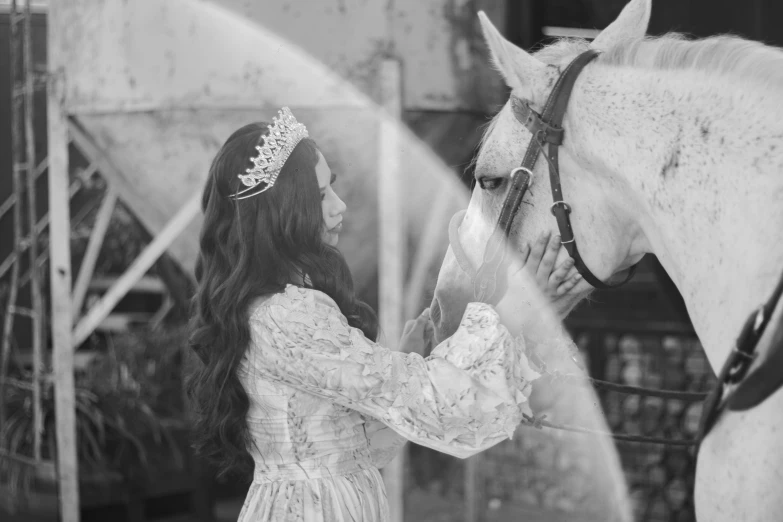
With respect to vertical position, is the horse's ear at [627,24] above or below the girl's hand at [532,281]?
above

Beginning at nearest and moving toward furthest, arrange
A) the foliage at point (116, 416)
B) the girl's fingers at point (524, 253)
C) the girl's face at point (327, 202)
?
the girl's fingers at point (524, 253), the girl's face at point (327, 202), the foliage at point (116, 416)

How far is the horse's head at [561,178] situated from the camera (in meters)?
1.41

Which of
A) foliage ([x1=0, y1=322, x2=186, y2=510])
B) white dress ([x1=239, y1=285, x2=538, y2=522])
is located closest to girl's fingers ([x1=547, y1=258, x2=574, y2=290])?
white dress ([x1=239, y1=285, x2=538, y2=522])

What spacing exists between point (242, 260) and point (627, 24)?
86cm

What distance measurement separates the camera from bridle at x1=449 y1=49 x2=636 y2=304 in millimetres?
1410

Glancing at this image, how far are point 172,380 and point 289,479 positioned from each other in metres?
3.54

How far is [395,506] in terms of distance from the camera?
3.23 m

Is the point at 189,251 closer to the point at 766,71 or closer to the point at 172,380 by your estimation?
the point at 172,380

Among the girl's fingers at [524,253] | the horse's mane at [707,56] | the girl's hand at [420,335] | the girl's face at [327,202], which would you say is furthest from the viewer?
the girl's hand at [420,335]

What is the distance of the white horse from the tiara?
1.24 ft

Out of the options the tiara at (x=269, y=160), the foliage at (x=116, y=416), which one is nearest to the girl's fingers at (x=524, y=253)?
the tiara at (x=269, y=160)

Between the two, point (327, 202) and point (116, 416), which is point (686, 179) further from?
point (116, 416)

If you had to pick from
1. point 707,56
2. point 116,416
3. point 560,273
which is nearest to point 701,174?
point 707,56

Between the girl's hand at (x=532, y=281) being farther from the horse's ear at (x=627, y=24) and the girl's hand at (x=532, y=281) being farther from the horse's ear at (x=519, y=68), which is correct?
the horse's ear at (x=627, y=24)
